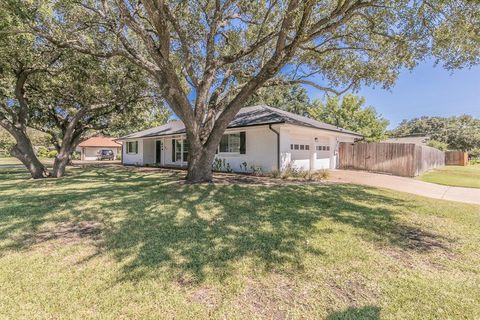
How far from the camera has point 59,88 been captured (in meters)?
13.6

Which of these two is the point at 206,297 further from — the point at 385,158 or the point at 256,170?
the point at 385,158

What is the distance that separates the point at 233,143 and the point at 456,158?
3114cm

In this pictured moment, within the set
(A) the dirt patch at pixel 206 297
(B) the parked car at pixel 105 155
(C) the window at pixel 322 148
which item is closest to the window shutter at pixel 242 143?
(C) the window at pixel 322 148

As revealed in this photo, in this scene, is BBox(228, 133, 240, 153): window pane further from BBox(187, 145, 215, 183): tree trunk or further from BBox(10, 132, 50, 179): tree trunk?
BBox(10, 132, 50, 179): tree trunk

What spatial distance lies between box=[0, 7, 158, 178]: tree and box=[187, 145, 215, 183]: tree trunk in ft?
20.5

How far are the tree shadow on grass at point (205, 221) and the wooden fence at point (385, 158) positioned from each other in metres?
7.78

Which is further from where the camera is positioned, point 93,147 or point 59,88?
point 93,147

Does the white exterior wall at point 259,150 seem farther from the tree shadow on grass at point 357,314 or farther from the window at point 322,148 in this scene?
the tree shadow on grass at point 357,314

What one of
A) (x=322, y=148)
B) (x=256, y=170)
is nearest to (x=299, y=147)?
(x=256, y=170)

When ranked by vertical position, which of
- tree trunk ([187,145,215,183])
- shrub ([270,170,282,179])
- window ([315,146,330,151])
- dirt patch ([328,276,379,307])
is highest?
window ([315,146,330,151])

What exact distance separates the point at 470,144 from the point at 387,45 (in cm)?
4369

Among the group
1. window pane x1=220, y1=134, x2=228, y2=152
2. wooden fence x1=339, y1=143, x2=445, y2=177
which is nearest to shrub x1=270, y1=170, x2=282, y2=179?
window pane x1=220, y1=134, x2=228, y2=152

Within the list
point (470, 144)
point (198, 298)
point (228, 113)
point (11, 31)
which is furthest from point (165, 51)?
point (470, 144)

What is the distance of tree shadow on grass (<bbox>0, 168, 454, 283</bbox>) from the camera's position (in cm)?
356
